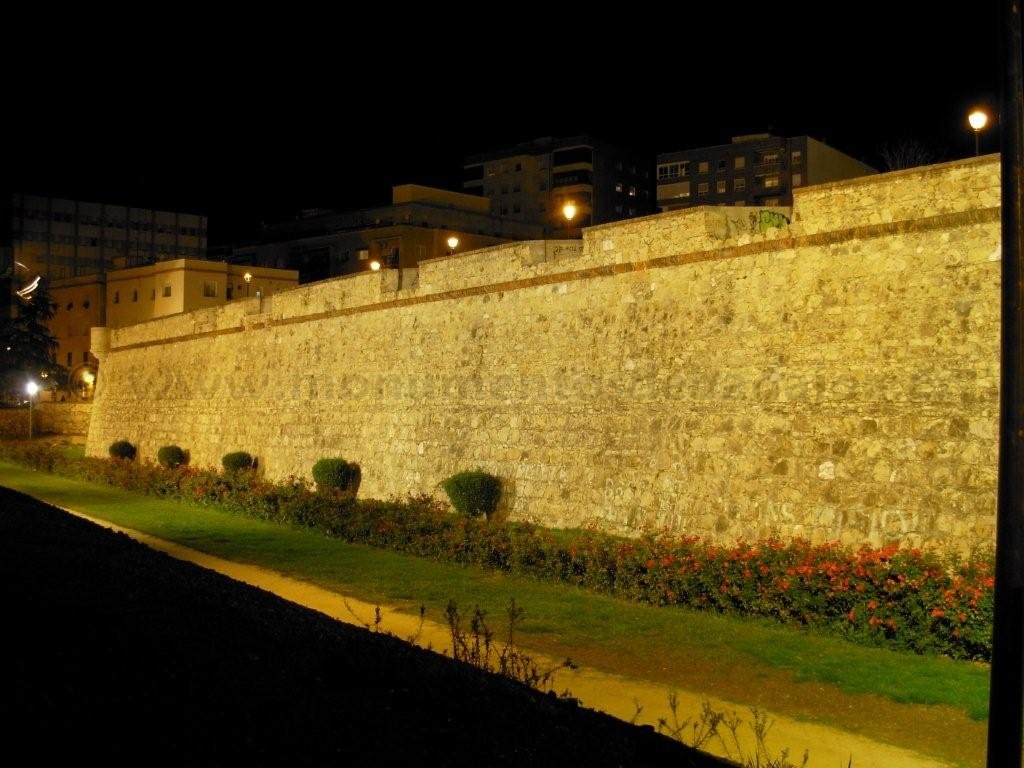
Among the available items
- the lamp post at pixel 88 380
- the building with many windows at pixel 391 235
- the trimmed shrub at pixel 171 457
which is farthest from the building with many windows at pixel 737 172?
the trimmed shrub at pixel 171 457

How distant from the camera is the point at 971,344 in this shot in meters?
12.1

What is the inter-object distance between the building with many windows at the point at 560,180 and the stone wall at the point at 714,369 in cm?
5481

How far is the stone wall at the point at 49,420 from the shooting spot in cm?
4959

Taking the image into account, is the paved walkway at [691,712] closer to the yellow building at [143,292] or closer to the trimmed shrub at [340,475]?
the trimmed shrub at [340,475]

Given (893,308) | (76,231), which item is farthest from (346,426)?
(76,231)

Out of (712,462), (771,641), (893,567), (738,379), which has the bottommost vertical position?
(771,641)

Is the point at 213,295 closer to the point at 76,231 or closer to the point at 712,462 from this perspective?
the point at 76,231

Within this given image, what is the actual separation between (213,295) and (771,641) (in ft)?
176

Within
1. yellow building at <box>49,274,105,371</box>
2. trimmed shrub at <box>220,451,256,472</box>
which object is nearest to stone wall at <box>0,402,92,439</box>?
yellow building at <box>49,274,105,371</box>

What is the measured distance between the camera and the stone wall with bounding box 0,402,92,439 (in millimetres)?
49594

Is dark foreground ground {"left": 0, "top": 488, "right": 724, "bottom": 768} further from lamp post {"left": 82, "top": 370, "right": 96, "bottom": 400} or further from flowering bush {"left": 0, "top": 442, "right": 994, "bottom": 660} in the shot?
lamp post {"left": 82, "top": 370, "right": 96, "bottom": 400}

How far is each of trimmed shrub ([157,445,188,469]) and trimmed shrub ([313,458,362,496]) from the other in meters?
10.2

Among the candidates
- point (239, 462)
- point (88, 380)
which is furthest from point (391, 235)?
point (239, 462)

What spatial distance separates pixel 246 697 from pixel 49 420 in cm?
4911
